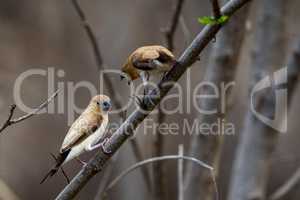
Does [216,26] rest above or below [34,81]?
below

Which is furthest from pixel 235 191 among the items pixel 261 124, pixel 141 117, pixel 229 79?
pixel 141 117

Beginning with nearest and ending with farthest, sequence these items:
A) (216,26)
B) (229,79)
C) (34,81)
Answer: (216,26) → (229,79) → (34,81)

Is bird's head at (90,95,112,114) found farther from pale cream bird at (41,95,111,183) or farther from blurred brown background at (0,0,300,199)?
blurred brown background at (0,0,300,199)

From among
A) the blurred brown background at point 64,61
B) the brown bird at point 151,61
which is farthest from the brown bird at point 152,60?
the blurred brown background at point 64,61

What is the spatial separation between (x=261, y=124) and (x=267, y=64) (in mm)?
217

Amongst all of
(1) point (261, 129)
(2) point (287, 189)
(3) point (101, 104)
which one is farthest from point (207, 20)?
(2) point (287, 189)

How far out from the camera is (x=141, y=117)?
1329mm

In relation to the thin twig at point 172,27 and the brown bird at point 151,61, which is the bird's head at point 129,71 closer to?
the brown bird at point 151,61

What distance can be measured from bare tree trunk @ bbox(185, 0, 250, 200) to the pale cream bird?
871mm

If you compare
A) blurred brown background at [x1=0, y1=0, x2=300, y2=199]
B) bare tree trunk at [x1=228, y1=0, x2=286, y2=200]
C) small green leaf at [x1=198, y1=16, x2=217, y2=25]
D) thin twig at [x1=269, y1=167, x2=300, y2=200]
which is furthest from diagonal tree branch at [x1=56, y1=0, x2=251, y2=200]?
blurred brown background at [x1=0, y1=0, x2=300, y2=199]

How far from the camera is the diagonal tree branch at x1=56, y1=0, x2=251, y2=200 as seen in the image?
128 centimetres

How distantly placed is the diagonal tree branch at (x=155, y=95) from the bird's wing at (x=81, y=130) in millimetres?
47

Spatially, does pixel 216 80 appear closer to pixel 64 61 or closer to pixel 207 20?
pixel 207 20

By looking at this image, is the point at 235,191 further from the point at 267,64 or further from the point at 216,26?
the point at 216,26
